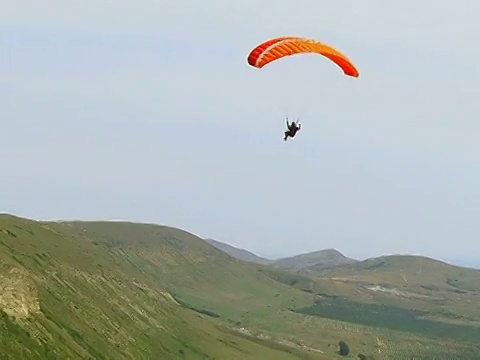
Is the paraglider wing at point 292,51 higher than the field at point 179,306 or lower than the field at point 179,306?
higher

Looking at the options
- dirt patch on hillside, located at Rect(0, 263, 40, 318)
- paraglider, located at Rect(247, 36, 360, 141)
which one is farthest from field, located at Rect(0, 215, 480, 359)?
paraglider, located at Rect(247, 36, 360, 141)

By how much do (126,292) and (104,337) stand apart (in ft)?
58.5

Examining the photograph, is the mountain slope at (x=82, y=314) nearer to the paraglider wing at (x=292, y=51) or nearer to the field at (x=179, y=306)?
the field at (x=179, y=306)

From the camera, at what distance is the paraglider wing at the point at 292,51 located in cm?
3144

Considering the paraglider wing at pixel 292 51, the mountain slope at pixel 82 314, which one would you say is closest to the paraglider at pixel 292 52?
the paraglider wing at pixel 292 51

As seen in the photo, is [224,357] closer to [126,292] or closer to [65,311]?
[126,292]

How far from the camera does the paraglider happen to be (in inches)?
1238

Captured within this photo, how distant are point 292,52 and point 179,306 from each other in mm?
60608

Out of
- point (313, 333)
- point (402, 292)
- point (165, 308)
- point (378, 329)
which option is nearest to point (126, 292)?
point (165, 308)

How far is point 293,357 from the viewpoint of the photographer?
8294 centimetres

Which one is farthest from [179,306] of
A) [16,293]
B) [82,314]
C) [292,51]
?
[292,51]

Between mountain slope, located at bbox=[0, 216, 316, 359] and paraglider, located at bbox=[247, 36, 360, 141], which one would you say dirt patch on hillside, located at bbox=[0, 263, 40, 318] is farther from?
paraglider, located at bbox=[247, 36, 360, 141]

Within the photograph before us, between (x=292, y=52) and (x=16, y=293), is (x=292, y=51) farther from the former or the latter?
(x=16, y=293)

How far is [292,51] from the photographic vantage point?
104 ft
